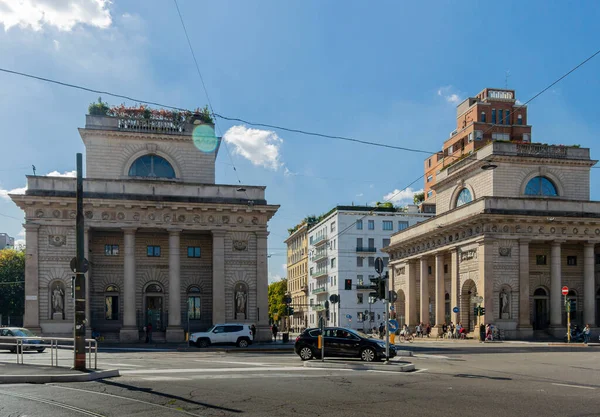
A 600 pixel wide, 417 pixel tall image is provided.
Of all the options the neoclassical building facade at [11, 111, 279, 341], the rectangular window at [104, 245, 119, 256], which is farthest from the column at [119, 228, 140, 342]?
the rectangular window at [104, 245, 119, 256]

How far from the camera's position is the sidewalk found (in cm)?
1716

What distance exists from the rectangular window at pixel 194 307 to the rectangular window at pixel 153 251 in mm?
3994

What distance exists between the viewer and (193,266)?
161 ft

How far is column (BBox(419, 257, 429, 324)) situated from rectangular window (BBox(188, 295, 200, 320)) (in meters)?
25.2

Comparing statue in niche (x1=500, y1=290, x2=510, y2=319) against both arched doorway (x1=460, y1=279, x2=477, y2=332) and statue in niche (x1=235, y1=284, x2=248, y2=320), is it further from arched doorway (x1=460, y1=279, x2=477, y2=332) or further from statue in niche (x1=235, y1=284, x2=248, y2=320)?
statue in niche (x1=235, y1=284, x2=248, y2=320)

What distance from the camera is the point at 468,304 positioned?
2226 inches

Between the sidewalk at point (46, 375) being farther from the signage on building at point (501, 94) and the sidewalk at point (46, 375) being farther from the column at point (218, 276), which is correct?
the signage on building at point (501, 94)

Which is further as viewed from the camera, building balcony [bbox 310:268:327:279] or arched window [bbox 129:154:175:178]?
building balcony [bbox 310:268:327:279]

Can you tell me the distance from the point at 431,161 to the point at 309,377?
299 feet

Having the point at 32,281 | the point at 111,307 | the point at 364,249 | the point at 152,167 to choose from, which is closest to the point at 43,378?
the point at 32,281

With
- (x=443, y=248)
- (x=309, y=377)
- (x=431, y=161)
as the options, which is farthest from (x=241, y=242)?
(x=431, y=161)

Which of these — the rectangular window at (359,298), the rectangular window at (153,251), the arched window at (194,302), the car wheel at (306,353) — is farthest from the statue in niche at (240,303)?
the rectangular window at (359,298)

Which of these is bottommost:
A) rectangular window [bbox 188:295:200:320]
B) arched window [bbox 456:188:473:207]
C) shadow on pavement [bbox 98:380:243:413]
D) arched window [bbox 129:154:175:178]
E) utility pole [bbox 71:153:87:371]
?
rectangular window [bbox 188:295:200:320]

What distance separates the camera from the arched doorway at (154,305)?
48125 mm
